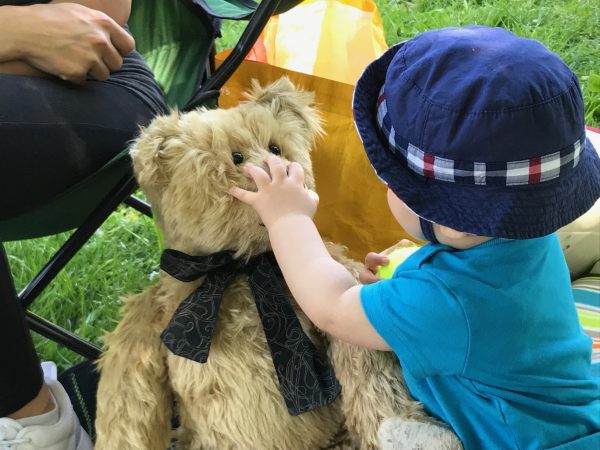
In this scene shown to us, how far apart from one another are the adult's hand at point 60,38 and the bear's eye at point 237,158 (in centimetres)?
25

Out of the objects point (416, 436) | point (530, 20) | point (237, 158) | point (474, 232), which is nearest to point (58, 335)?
point (237, 158)

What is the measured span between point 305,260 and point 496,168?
27cm

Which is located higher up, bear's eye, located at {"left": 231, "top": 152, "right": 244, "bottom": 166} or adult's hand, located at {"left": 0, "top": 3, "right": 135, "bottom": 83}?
adult's hand, located at {"left": 0, "top": 3, "right": 135, "bottom": 83}

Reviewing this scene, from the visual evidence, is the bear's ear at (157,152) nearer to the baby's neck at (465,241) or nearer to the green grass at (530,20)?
the baby's neck at (465,241)

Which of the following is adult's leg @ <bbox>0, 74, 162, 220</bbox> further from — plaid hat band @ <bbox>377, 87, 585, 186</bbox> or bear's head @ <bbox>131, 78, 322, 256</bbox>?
plaid hat band @ <bbox>377, 87, 585, 186</bbox>

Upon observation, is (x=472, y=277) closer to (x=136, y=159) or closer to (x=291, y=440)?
(x=291, y=440)

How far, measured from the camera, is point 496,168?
653 millimetres

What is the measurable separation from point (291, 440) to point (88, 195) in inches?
18.2

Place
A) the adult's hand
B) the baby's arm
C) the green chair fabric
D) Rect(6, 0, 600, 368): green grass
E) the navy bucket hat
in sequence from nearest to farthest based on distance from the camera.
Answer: the navy bucket hat, the baby's arm, the adult's hand, the green chair fabric, Rect(6, 0, 600, 368): green grass

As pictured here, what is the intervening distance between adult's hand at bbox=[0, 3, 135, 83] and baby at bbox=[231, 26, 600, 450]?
0.29 metres

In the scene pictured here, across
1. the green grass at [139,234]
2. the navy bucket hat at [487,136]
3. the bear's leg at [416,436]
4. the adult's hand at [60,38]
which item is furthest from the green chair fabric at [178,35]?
the bear's leg at [416,436]

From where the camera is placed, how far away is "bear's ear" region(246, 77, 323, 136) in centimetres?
98

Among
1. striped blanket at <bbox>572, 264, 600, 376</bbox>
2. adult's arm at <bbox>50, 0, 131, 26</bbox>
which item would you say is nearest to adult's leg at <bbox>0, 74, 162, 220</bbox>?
adult's arm at <bbox>50, 0, 131, 26</bbox>

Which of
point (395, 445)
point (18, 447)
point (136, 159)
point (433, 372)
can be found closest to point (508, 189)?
point (433, 372)
